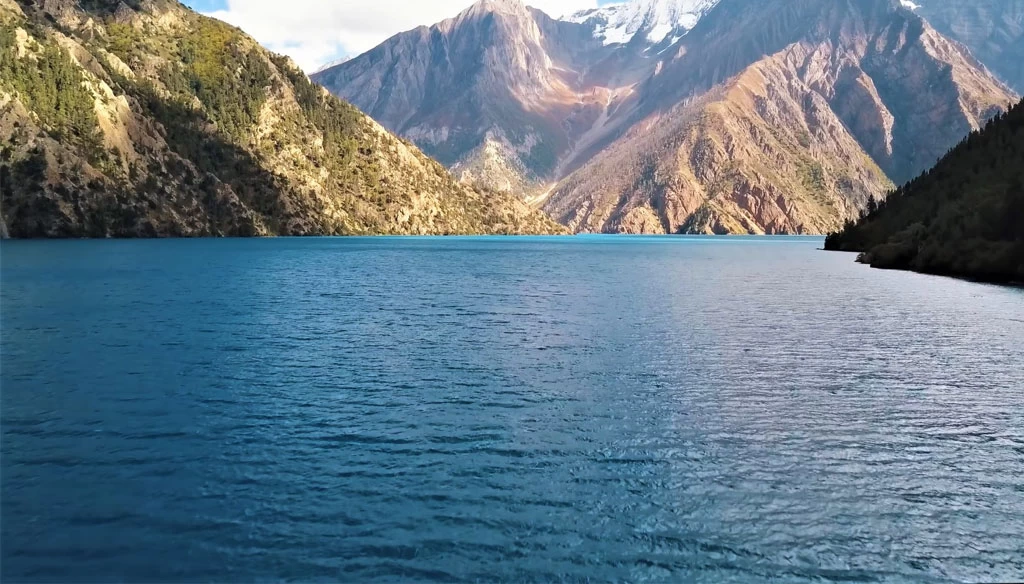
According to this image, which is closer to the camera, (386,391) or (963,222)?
(386,391)

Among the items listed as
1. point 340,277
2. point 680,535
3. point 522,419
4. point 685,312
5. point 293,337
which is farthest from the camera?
point 340,277

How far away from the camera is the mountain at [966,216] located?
96.4 m

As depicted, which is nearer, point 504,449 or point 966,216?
point 504,449

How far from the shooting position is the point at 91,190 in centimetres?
19662

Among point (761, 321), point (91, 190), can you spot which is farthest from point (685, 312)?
point (91, 190)

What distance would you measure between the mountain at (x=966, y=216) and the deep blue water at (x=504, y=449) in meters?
52.1

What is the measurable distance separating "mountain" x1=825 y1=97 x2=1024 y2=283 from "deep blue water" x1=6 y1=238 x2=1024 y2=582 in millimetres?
52088

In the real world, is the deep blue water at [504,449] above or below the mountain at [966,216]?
below

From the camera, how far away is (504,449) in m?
24.4

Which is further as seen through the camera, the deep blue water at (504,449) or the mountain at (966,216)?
the mountain at (966,216)

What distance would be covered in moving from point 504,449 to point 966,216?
10901 cm

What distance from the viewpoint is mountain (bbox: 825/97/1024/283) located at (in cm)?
9644

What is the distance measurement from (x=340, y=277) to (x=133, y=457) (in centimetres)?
7252

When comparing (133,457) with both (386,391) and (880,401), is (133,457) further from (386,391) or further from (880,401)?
(880,401)
